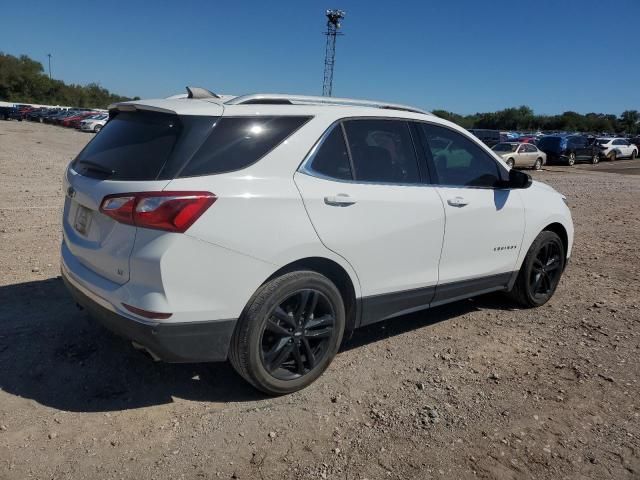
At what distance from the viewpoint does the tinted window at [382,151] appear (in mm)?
3557

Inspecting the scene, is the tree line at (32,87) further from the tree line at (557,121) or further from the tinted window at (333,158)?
the tinted window at (333,158)

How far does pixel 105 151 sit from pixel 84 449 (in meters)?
1.72

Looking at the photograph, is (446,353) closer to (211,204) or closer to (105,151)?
(211,204)

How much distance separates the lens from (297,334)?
3.27 metres

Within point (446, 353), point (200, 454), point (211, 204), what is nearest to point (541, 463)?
point (446, 353)

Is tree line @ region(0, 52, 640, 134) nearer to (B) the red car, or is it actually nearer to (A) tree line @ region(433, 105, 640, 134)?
(A) tree line @ region(433, 105, 640, 134)

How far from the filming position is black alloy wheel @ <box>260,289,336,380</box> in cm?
319

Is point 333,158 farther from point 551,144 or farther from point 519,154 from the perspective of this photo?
point 551,144

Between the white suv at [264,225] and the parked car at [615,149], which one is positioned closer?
the white suv at [264,225]

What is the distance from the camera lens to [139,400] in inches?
128

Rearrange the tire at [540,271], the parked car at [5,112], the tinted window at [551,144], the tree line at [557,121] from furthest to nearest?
1. the tree line at [557,121]
2. the parked car at [5,112]
3. the tinted window at [551,144]
4. the tire at [540,271]

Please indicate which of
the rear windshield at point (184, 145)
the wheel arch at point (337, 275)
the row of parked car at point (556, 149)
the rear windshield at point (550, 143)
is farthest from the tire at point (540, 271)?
the rear windshield at point (550, 143)

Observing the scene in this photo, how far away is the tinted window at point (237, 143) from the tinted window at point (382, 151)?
1.69ft

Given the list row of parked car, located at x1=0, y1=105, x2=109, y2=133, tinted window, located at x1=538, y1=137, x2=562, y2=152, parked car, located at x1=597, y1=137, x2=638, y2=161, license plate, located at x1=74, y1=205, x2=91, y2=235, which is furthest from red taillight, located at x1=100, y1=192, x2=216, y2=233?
row of parked car, located at x1=0, y1=105, x2=109, y2=133
